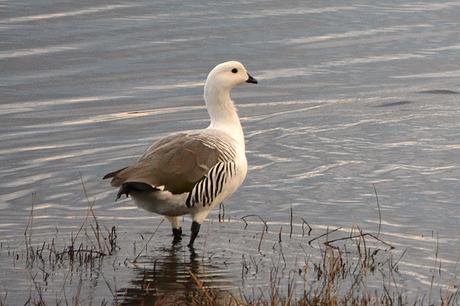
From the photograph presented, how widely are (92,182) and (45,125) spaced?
278 cm

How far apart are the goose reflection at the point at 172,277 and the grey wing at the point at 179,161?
1.88ft

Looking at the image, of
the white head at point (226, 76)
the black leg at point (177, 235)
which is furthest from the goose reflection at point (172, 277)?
the white head at point (226, 76)

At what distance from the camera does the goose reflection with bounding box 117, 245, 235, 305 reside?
9977 mm

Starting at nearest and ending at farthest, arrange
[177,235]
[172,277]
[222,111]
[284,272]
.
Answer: [284,272] < [172,277] < [177,235] < [222,111]

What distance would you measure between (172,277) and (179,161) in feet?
3.90

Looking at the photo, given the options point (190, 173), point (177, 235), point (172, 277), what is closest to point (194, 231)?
point (177, 235)

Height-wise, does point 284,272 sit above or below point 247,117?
above

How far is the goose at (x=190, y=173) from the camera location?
440 inches

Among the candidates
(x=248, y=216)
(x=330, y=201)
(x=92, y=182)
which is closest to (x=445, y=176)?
(x=330, y=201)

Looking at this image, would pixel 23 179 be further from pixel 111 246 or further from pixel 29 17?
pixel 29 17

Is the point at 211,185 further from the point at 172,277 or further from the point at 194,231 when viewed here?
the point at 172,277

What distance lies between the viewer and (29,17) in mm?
22375

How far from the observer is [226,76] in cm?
1248

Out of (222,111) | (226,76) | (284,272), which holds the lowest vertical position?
(284,272)
